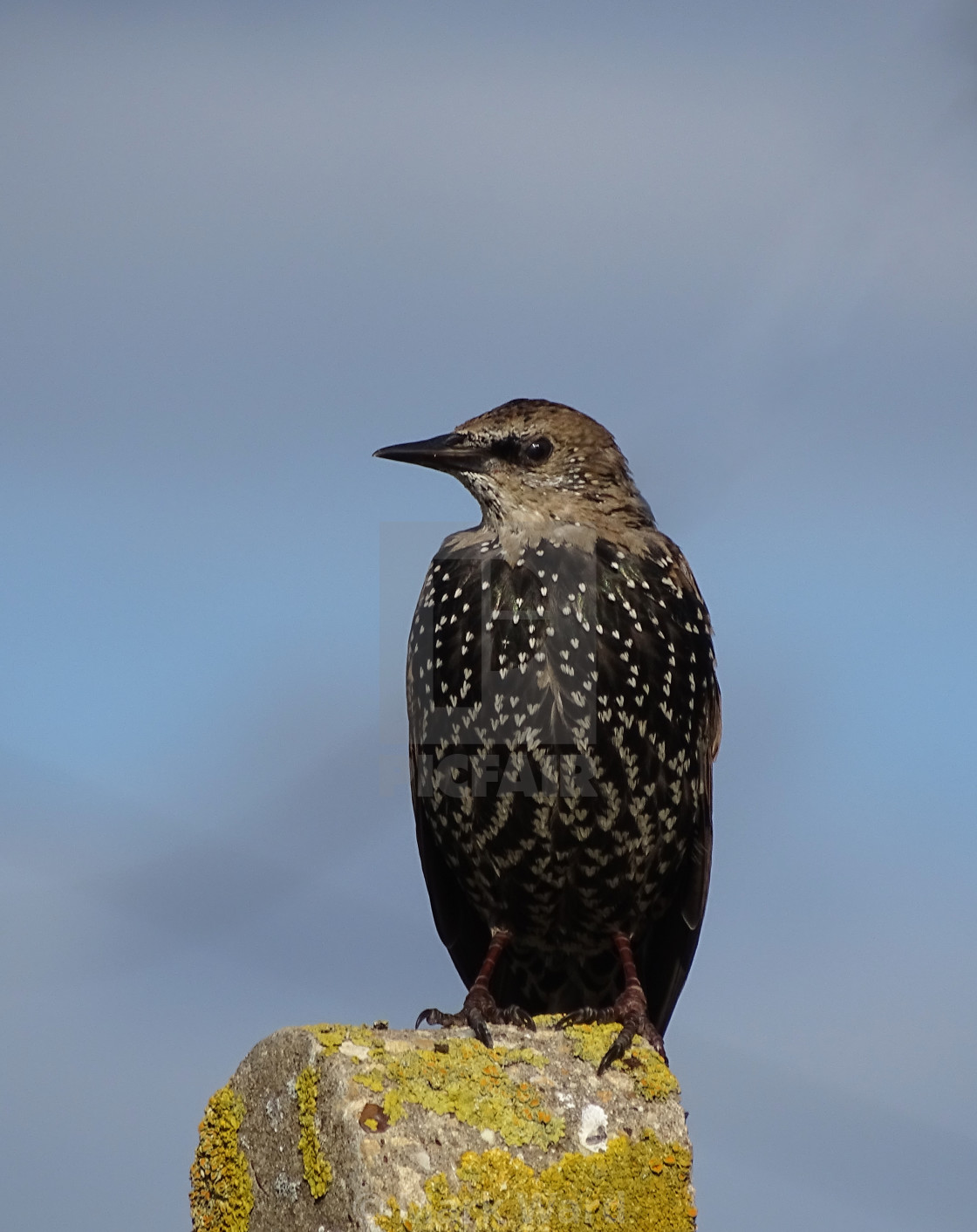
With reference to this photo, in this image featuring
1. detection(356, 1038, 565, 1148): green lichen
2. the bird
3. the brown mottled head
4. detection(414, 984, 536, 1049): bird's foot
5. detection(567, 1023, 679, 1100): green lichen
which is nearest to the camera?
detection(356, 1038, 565, 1148): green lichen

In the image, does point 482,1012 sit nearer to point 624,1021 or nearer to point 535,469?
point 624,1021

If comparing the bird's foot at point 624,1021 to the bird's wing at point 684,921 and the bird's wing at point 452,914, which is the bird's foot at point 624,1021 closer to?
the bird's wing at point 684,921

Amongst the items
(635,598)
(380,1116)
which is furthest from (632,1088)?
(635,598)

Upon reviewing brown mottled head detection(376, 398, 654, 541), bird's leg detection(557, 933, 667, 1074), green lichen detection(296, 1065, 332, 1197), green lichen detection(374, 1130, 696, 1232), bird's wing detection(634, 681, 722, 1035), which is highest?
brown mottled head detection(376, 398, 654, 541)

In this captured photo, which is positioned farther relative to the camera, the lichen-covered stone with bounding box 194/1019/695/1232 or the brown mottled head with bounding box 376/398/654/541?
the brown mottled head with bounding box 376/398/654/541

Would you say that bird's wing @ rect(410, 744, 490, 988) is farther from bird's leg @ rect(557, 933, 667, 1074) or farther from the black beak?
the black beak

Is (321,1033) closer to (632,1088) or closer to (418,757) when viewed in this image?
(632,1088)

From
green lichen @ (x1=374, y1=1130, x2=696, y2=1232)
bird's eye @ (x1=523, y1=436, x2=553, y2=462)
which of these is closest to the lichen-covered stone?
green lichen @ (x1=374, y1=1130, x2=696, y2=1232)
